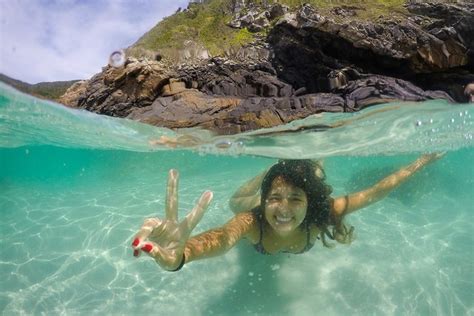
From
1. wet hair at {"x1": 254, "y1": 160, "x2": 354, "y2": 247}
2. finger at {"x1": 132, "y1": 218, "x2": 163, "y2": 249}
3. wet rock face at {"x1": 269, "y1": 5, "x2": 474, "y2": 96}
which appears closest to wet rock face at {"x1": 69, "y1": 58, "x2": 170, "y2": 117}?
wet rock face at {"x1": 269, "y1": 5, "x2": 474, "y2": 96}

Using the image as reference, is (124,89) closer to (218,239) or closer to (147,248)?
(218,239)

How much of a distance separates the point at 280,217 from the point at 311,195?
3.48ft

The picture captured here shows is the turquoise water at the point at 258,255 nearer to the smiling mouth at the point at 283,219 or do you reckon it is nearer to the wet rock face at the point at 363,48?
the smiling mouth at the point at 283,219

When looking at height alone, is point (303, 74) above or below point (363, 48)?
below

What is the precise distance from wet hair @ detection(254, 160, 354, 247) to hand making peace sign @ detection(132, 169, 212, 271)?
2.61 meters

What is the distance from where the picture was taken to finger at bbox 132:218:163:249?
9.92 feet

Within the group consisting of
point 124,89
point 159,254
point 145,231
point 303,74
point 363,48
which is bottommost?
point 159,254

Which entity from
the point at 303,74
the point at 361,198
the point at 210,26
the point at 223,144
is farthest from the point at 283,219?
the point at 210,26

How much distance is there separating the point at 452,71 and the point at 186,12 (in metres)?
13.4

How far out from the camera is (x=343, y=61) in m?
12.4

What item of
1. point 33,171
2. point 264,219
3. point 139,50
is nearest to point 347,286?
point 264,219

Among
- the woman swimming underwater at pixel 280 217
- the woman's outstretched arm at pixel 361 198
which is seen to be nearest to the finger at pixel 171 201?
the woman swimming underwater at pixel 280 217

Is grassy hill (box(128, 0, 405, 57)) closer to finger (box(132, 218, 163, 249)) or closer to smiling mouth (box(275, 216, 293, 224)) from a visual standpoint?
smiling mouth (box(275, 216, 293, 224))

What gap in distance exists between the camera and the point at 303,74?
42.8 ft
